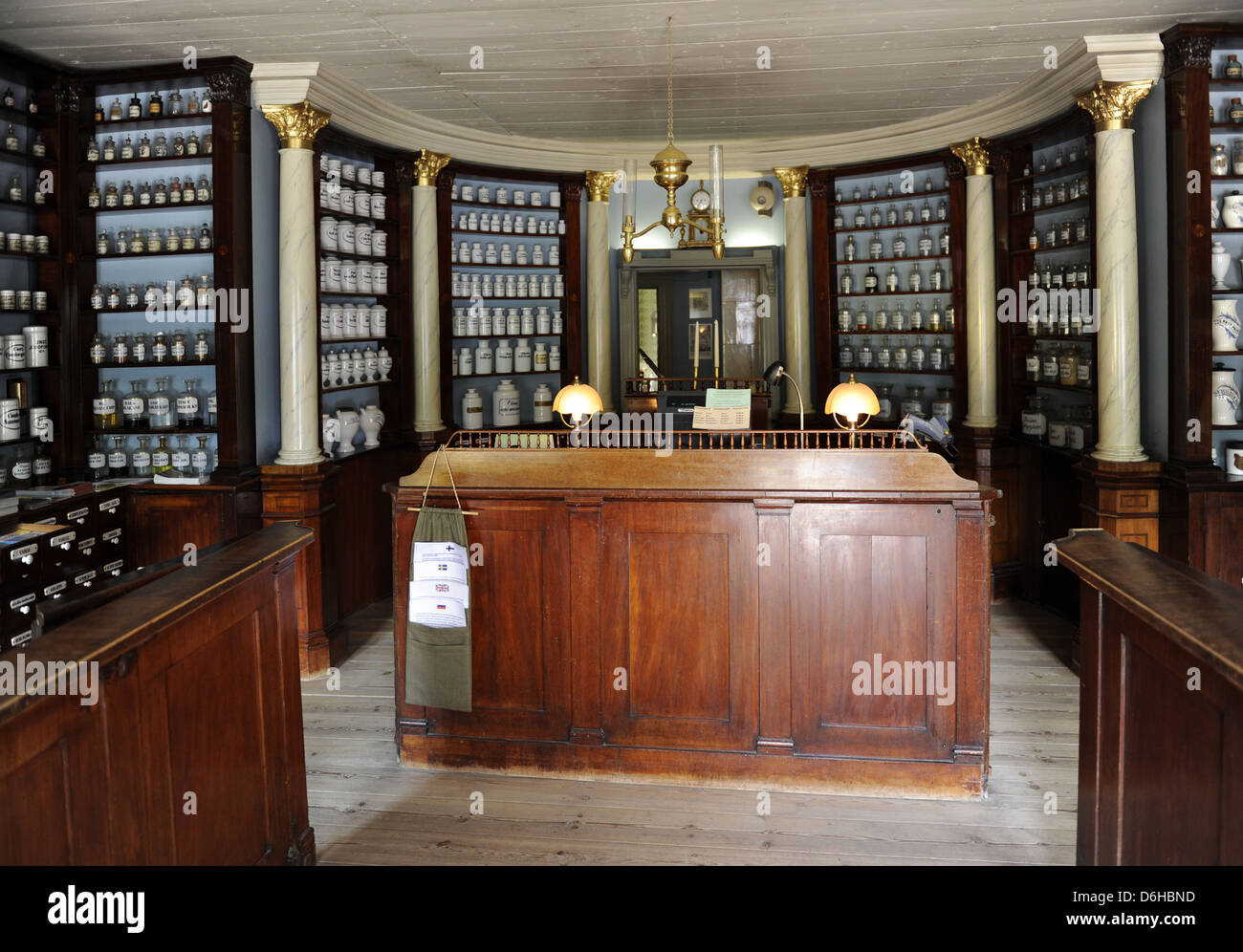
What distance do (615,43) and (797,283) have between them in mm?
3295

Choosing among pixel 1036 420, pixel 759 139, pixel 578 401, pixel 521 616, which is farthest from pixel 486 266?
pixel 521 616

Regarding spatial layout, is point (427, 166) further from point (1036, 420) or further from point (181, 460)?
point (1036, 420)

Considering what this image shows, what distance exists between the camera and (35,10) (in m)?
4.36

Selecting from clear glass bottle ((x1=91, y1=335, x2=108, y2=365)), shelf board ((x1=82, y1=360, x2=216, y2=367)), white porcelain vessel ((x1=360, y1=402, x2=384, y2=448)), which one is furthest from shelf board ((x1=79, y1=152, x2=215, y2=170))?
white porcelain vessel ((x1=360, y1=402, x2=384, y2=448))

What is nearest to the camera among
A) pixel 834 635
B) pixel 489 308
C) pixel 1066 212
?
pixel 834 635

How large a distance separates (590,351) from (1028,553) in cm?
345

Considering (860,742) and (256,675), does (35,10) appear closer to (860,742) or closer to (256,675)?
(256,675)

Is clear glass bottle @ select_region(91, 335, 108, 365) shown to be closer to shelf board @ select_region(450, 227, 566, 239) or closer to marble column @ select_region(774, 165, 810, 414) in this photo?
shelf board @ select_region(450, 227, 566, 239)

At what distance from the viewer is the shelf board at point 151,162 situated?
5230mm

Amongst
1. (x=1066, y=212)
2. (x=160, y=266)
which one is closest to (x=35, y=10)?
(x=160, y=266)

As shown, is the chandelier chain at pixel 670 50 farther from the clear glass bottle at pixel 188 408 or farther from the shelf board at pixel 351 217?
the clear glass bottle at pixel 188 408

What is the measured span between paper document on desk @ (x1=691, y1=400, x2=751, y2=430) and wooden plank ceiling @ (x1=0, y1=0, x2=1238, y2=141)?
1.77 metres

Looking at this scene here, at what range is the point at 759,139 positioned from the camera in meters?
7.56
